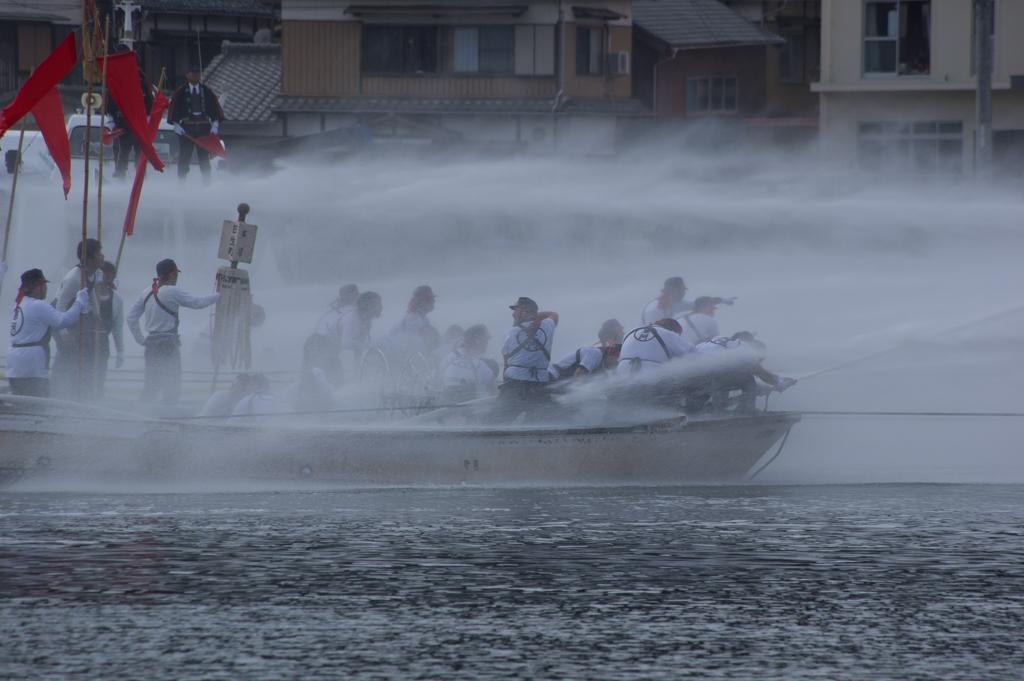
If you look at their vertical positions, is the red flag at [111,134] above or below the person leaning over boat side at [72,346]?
above

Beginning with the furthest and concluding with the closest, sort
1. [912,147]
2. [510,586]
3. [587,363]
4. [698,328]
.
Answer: [912,147] < [698,328] < [587,363] < [510,586]

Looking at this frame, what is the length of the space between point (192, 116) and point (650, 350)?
983cm

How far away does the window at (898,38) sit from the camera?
2892 cm

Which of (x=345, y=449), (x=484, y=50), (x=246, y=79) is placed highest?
(x=484, y=50)

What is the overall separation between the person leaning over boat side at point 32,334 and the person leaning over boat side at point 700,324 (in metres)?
5.64

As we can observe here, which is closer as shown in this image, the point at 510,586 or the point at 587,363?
the point at 510,586

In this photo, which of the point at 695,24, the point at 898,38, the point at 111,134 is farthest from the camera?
the point at 695,24

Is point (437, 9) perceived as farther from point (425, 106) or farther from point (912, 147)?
point (912, 147)

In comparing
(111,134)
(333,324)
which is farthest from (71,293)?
(111,134)

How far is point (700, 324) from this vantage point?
40.4 ft

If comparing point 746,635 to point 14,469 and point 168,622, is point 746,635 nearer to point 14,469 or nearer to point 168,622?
point 168,622

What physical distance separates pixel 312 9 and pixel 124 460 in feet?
71.3

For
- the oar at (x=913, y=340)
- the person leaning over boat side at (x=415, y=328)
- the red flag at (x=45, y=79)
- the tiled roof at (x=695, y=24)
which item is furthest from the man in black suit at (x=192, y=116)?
the tiled roof at (x=695, y=24)

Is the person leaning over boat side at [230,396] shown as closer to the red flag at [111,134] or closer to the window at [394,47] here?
the red flag at [111,134]
